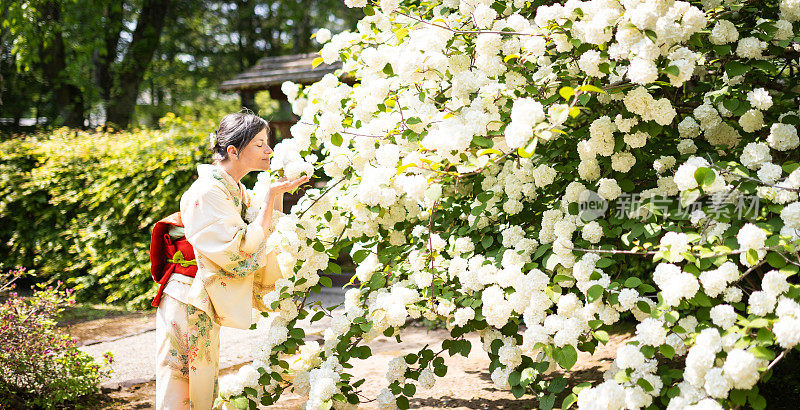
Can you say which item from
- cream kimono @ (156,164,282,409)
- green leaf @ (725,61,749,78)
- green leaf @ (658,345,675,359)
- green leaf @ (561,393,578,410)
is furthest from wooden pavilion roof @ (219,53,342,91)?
green leaf @ (658,345,675,359)

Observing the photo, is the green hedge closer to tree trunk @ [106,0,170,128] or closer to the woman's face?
the woman's face

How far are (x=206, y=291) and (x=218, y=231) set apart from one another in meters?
0.28

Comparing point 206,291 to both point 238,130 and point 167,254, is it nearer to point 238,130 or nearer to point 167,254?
point 167,254

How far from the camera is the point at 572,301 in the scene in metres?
1.97

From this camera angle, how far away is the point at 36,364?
11.3ft

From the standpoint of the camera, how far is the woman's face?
106 inches

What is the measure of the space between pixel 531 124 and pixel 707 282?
649 mm

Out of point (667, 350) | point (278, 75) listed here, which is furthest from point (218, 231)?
point (278, 75)

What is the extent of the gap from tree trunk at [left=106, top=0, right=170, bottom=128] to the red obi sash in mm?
12820

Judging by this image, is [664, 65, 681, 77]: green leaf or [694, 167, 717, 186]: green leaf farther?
[664, 65, 681, 77]: green leaf

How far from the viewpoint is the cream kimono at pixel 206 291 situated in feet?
8.19

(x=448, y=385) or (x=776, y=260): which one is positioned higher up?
(x=776, y=260)

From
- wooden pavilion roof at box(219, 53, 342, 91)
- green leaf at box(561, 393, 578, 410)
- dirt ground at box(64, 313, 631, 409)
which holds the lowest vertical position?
dirt ground at box(64, 313, 631, 409)

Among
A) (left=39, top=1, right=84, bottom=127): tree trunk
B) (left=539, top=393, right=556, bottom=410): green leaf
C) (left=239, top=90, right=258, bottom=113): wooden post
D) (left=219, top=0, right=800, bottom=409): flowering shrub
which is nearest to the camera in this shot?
(left=219, top=0, right=800, bottom=409): flowering shrub
